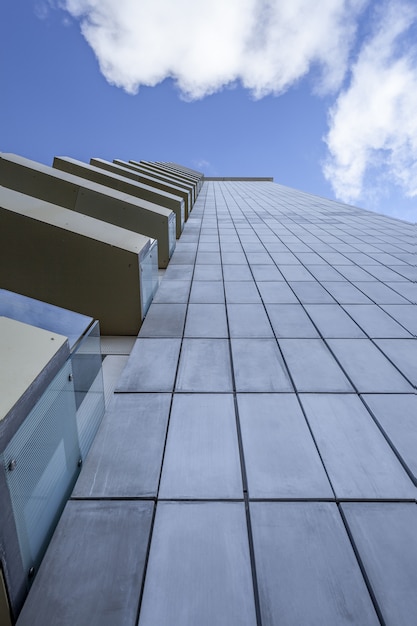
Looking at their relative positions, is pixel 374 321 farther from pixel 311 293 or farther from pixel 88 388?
pixel 88 388

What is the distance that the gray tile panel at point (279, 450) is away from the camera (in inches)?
73.8

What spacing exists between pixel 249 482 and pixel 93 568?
0.79 metres

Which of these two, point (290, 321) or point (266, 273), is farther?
point (266, 273)

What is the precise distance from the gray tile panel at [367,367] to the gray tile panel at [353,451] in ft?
0.80

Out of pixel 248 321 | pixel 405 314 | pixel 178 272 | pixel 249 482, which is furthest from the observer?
pixel 178 272

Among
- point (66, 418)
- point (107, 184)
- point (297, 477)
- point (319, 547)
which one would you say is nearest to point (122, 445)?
point (66, 418)

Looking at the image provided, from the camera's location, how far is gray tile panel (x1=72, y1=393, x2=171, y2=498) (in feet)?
6.14

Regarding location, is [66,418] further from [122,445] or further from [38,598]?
[38,598]

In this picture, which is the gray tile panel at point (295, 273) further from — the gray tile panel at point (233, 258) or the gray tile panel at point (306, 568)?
the gray tile panel at point (306, 568)

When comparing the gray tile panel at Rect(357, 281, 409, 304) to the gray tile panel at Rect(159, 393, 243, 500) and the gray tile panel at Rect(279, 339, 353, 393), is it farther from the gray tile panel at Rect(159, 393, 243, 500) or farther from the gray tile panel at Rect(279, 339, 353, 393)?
the gray tile panel at Rect(159, 393, 243, 500)

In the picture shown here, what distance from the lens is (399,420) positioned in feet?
7.76

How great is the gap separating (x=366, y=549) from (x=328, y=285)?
11.8ft

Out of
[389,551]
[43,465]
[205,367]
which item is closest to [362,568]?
[389,551]

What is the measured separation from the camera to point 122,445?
215 cm
